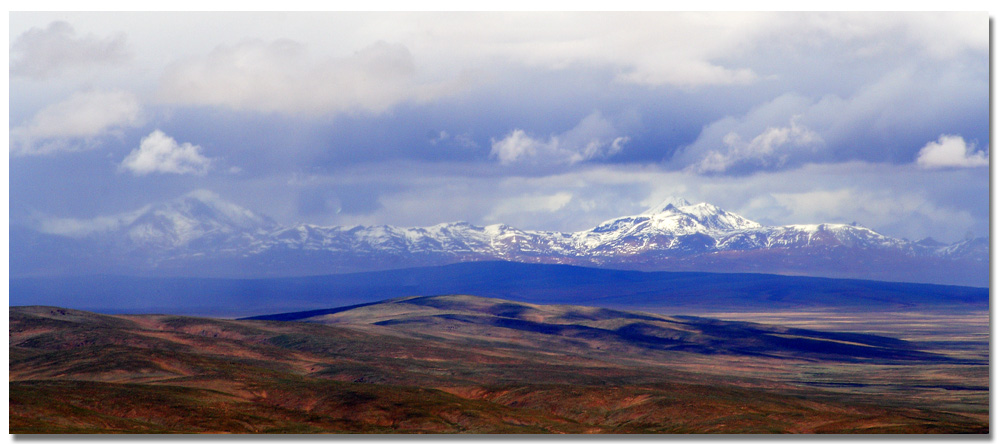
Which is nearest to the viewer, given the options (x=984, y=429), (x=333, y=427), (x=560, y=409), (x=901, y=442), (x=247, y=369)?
(x=901, y=442)

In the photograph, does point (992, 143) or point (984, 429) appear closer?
point (992, 143)

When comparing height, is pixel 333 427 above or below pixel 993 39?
below

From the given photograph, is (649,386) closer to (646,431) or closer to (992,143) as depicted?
(646,431)

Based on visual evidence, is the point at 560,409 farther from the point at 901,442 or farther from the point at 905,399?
the point at 905,399

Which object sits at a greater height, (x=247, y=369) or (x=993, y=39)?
(x=993, y=39)

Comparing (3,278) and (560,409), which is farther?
(560,409)

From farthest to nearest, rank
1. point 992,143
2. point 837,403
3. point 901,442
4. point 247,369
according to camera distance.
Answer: point 247,369, point 837,403, point 901,442, point 992,143

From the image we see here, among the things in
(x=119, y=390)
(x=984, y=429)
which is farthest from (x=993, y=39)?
(x=119, y=390)

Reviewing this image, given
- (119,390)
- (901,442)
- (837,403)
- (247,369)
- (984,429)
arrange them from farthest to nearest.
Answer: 1. (247,369)
2. (837,403)
3. (119,390)
4. (984,429)
5. (901,442)

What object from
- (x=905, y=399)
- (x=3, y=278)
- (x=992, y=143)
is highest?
(x=992, y=143)

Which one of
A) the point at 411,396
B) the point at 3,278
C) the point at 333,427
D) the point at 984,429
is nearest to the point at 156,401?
the point at 333,427
